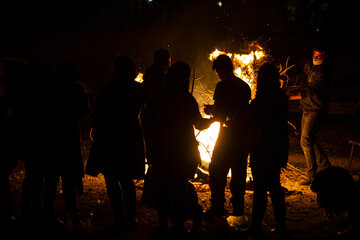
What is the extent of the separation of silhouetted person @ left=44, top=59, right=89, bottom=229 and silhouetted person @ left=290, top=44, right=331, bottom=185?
13.3ft

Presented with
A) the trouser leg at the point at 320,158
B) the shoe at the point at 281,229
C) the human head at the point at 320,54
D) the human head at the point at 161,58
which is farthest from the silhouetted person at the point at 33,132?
the trouser leg at the point at 320,158

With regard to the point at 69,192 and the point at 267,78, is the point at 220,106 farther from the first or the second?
the point at 69,192

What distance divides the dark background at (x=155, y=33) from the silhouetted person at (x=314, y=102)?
21.2ft

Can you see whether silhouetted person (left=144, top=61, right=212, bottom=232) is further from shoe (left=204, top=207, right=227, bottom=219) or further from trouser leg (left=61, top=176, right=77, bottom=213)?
trouser leg (left=61, top=176, right=77, bottom=213)

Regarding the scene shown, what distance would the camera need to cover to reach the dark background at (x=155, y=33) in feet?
55.4

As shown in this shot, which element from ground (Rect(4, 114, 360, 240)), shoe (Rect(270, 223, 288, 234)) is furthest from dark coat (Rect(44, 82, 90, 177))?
shoe (Rect(270, 223, 288, 234))

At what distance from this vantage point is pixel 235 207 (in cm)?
593

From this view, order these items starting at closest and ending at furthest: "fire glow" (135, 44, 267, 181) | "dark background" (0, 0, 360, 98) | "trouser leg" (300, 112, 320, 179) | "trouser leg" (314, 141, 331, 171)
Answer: "trouser leg" (300, 112, 320, 179) → "trouser leg" (314, 141, 331, 171) → "fire glow" (135, 44, 267, 181) → "dark background" (0, 0, 360, 98)

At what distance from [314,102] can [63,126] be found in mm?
4372

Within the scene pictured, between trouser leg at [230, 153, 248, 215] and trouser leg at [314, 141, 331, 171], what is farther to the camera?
trouser leg at [314, 141, 331, 171]

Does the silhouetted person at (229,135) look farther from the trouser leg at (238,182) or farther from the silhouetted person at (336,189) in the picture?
the silhouetted person at (336,189)

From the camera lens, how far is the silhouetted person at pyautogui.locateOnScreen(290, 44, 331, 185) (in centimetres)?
764

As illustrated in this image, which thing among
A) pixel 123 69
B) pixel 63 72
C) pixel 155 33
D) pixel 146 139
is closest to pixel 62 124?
pixel 63 72

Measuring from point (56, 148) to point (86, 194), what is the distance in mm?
1907
